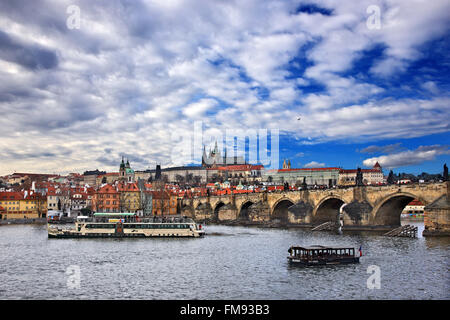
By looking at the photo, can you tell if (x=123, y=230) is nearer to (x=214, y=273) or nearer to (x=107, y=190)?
(x=214, y=273)

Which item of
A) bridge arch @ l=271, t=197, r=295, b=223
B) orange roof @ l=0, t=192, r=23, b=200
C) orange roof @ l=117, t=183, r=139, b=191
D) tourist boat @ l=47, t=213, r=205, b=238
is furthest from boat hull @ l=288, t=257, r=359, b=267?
orange roof @ l=0, t=192, r=23, b=200

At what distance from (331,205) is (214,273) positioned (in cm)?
4510

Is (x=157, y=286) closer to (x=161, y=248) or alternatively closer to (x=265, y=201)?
(x=161, y=248)

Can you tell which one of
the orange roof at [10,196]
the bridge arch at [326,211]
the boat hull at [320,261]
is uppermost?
the orange roof at [10,196]

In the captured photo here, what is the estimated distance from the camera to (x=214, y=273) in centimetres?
2953

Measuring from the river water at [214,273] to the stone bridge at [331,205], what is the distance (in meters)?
8.85

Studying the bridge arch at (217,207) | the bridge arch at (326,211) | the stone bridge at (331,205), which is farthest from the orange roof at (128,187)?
the bridge arch at (326,211)

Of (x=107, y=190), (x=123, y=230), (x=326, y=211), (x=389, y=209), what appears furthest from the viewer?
(x=107, y=190)

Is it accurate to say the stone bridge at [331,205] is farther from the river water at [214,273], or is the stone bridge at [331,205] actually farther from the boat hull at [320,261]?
the boat hull at [320,261]

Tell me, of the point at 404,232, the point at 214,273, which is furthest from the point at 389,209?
the point at 214,273

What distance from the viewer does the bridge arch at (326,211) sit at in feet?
226

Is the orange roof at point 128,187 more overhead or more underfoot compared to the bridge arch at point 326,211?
more overhead
